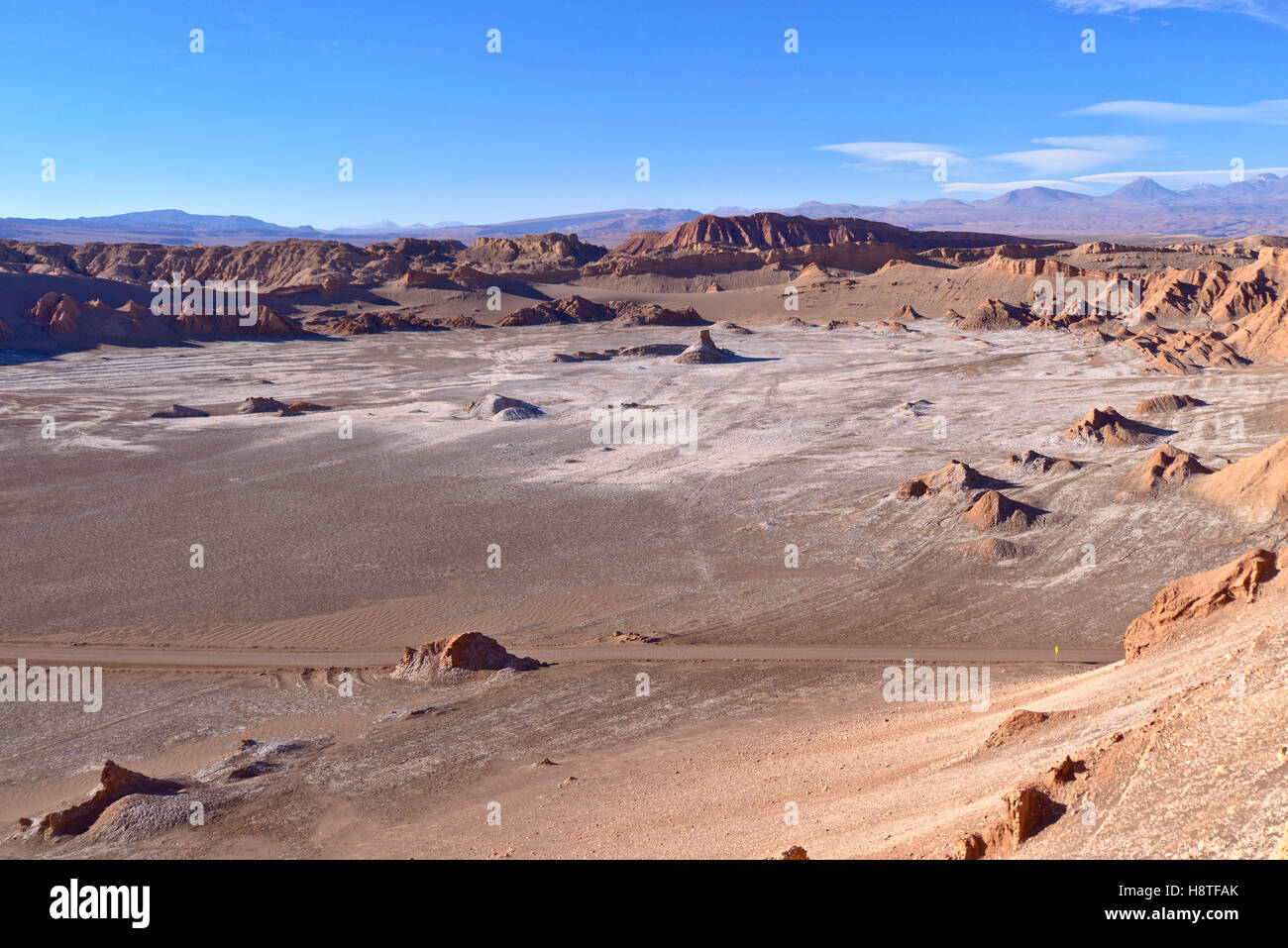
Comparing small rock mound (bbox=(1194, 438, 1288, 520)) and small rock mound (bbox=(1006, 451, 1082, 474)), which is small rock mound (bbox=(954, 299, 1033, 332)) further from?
small rock mound (bbox=(1194, 438, 1288, 520))

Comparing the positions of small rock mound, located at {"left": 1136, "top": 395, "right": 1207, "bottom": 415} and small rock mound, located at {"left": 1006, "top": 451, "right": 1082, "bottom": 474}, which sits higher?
small rock mound, located at {"left": 1136, "top": 395, "right": 1207, "bottom": 415}

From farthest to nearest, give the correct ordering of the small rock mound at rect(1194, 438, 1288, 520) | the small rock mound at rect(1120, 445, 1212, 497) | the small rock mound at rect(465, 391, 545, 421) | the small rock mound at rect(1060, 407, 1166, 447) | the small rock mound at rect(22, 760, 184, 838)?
the small rock mound at rect(465, 391, 545, 421) → the small rock mound at rect(1060, 407, 1166, 447) → the small rock mound at rect(1120, 445, 1212, 497) → the small rock mound at rect(1194, 438, 1288, 520) → the small rock mound at rect(22, 760, 184, 838)

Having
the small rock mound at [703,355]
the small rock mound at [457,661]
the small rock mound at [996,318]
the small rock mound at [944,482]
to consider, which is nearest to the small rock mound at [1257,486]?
the small rock mound at [944,482]

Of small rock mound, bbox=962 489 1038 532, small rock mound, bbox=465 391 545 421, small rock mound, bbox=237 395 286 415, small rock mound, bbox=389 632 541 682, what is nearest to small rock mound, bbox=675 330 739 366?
small rock mound, bbox=465 391 545 421

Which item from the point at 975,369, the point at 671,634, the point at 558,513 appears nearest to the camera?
the point at 671,634

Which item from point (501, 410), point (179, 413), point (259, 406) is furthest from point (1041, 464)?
point (179, 413)
